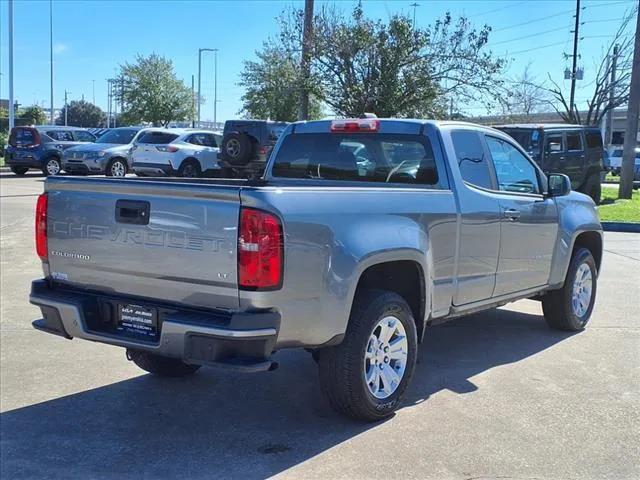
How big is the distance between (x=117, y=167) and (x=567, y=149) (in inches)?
550

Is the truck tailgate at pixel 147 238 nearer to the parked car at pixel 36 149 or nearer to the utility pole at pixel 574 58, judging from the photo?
the parked car at pixel 36 149

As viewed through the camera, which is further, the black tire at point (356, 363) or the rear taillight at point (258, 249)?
the black tire at point (356, 363)

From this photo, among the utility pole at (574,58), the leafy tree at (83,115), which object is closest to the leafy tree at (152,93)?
the utility pole at (574,58)

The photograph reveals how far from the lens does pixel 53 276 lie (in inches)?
174

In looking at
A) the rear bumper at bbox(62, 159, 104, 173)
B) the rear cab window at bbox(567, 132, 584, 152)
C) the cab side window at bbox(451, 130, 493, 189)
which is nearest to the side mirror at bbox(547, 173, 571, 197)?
the cab side window at bbox(451, 130, 493, 189)

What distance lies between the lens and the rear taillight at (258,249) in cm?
359

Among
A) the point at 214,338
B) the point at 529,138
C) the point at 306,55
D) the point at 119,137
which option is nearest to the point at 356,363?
the point at 214,338

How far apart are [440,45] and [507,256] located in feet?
54.4

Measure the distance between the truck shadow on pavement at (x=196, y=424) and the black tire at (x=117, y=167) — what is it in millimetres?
18430

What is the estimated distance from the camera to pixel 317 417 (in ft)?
15.1

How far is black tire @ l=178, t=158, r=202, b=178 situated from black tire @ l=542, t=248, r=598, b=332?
15495 mm

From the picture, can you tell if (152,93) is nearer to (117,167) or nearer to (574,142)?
(117,167)

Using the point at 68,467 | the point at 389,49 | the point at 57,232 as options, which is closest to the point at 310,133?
the point at 57,232

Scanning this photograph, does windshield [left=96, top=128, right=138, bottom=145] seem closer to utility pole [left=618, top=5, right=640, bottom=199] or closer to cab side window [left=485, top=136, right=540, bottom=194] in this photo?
utility pole [left=618, top=5, right=640, bottom=199]
